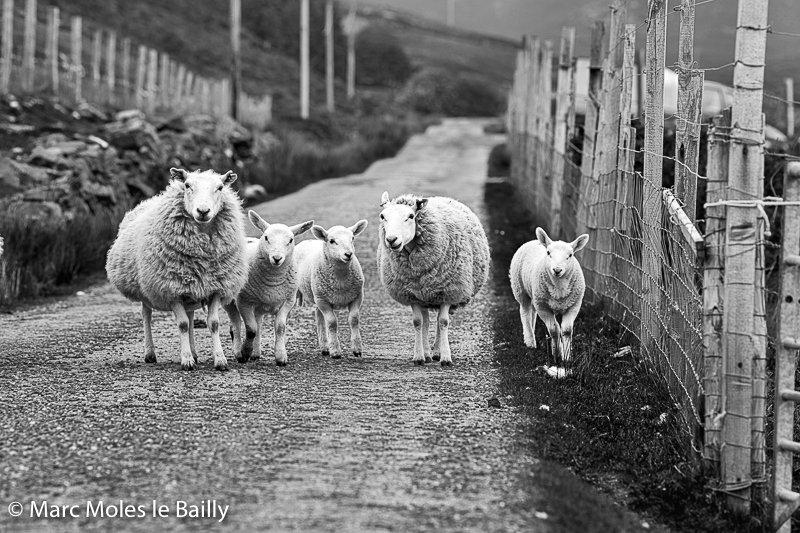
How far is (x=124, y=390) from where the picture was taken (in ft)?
24.3

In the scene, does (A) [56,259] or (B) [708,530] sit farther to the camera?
(A) [56,259]

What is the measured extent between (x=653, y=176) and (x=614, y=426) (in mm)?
2166

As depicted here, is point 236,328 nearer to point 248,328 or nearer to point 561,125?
point 248,328

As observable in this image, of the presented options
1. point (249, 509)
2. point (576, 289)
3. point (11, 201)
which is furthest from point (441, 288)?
point (11, 201)

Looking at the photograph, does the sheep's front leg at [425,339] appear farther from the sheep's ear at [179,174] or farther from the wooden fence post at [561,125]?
the wooden fence post at [561,125]

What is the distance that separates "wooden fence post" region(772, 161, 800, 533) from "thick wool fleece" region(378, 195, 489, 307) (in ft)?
11.6

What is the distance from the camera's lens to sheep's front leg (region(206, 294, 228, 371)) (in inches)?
320

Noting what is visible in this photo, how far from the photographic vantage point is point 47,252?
13312mm

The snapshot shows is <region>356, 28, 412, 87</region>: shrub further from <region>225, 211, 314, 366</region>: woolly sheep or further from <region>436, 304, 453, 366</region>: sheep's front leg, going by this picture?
<region>436, 304, 453, 366</region>: sheep's front leg

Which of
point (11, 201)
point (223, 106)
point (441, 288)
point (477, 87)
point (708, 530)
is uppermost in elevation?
point (477, 87)

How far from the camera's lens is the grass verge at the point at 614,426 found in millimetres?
5902

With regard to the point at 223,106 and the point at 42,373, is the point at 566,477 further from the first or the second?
the point at 223,106

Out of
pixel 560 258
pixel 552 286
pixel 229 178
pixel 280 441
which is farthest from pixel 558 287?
pixel 280 441

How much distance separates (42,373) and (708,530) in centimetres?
489
